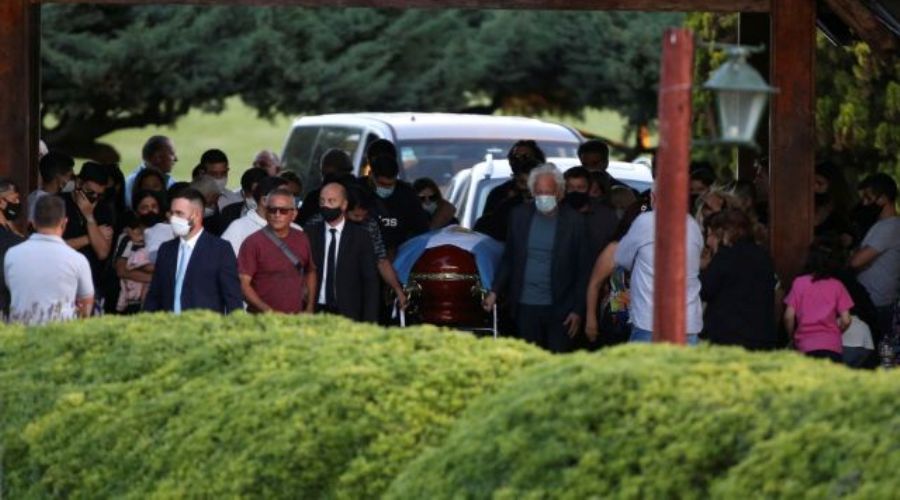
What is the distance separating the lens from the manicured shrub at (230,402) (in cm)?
826

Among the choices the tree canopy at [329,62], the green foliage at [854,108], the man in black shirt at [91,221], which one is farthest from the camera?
the tree canopy at [329,62]

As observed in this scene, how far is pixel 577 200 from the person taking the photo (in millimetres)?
15617

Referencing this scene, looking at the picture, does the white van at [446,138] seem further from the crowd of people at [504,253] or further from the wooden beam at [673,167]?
the wooden beam at [673,167]

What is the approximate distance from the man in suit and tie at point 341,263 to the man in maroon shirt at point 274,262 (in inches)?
26.4

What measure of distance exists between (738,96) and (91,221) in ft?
26.4

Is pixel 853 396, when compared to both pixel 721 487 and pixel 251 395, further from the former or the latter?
pixel 251 395

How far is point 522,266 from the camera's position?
15234 mm

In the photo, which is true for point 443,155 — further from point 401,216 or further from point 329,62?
point 329,62

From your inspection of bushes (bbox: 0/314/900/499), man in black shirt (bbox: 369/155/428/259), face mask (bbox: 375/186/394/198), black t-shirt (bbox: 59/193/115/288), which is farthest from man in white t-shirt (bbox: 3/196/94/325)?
face mask (bbox: 375/186/394/198)

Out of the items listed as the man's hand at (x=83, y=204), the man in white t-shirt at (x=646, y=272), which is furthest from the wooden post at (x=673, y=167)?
the man's hand at (x=83, y=204)

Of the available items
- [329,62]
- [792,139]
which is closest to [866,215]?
[792,139]

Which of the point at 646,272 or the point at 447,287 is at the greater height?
the point at 646,272

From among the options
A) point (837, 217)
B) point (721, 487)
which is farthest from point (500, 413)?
point (837, 217)

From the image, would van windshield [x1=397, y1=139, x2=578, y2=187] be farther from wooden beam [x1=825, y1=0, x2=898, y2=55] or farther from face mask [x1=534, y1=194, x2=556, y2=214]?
wooden beam [x1=825, y1=0, x2=898, y2=55]
